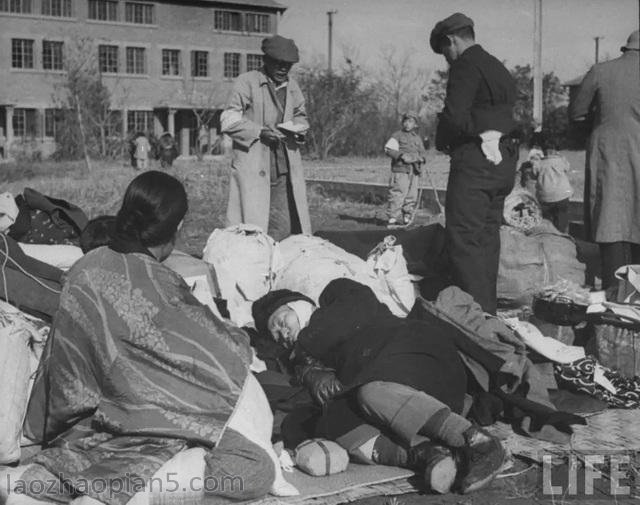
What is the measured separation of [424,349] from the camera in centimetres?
384

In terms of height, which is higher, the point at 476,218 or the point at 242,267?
the point at 476,218

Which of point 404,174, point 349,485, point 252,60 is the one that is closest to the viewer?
point 349,485

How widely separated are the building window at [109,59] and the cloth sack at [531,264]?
4215cm

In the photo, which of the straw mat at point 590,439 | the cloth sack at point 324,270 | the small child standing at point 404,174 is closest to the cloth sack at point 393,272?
the cloth sack at point 324,270

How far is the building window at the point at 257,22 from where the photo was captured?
4969cm

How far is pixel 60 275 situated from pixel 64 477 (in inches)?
56.2

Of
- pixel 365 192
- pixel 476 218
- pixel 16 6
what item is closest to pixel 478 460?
pixel 476 218

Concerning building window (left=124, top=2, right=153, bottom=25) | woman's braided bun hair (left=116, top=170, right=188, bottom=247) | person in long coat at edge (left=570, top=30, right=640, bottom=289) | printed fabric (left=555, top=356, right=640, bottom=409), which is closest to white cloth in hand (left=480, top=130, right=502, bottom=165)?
person in long coat at edge (left=570, top=30, right=640, bottom=289)

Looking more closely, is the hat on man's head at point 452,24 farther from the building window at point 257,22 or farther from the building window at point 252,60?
the building window at point 257,22

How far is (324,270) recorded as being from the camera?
5348 millimetres

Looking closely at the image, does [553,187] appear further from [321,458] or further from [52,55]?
[52,55]

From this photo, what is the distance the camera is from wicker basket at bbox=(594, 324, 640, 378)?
189 inches

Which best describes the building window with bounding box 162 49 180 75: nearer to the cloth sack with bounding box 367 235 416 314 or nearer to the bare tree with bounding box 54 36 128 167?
the bare tree with bounding box 54 36 128 167

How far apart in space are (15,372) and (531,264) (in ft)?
11.3
